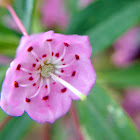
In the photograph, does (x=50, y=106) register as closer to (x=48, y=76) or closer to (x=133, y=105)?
(x=48, y=76)

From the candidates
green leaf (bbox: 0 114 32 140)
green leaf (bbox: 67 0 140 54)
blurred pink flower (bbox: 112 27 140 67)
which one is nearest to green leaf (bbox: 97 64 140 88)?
blurred pink flower (bbox: 112 27 140 67)

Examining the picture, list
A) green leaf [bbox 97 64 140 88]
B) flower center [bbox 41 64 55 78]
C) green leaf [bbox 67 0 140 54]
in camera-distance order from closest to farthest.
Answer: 1. flower center [bbox 41 64 55 78]
2. green leaf [bbox 67 0 140 54]
3. green leaf [bbox 97 64 140 88]

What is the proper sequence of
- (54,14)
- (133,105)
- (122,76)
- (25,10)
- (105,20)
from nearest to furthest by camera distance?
(25,10), (105,20), (122,76), (133,105), (54,14)

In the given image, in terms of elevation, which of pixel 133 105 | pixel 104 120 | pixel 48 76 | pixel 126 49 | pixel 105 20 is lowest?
pixel 133 105

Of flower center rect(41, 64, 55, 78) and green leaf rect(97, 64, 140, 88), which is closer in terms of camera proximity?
flower center rect(41, 64, 55, 78)

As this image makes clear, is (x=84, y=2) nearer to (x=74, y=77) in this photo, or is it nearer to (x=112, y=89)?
(x=112, y=89)

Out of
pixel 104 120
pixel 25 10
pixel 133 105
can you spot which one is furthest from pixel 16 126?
pixel 133 105

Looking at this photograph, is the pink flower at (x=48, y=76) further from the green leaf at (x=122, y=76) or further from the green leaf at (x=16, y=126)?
the green leaf at (x=122, y=76)

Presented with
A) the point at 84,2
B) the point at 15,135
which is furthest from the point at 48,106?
the point at 84,2

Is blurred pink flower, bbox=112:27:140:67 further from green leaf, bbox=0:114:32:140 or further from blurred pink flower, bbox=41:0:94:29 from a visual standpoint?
green leaf, bbox=0:114:32:140
